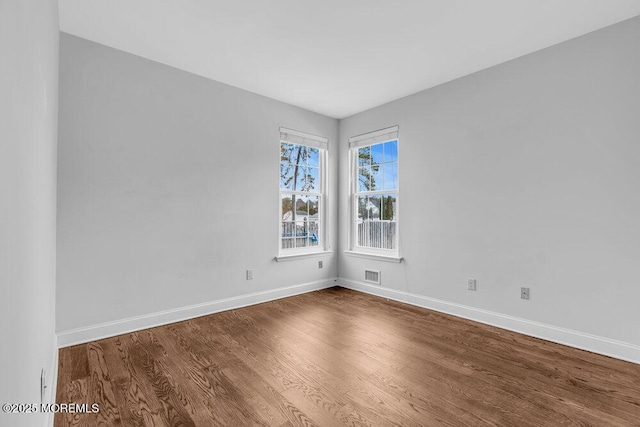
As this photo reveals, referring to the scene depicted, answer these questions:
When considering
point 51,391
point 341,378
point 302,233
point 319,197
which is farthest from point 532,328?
point 51,391

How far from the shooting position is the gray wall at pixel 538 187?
2.41 m

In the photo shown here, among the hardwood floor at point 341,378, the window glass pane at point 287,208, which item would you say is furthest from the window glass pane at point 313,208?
the hardwood floor at point 341,378

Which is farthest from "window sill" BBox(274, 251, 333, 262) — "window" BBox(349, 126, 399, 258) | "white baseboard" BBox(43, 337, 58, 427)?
"white baseboard" BBox(43, 337, 58, 427)

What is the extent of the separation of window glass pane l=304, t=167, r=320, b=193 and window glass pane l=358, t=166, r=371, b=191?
631 millimetres

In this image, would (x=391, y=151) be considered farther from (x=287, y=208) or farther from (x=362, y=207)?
(x=287, y=208)

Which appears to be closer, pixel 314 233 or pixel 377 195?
pixel 377 195

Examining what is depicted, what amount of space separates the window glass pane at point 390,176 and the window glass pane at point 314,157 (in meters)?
1.00

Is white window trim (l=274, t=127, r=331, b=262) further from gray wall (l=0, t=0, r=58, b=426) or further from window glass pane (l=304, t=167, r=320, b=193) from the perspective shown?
gray wall (l=0, t=0, r=58, b=426)

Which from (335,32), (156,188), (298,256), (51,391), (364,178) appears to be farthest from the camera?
(364,178)

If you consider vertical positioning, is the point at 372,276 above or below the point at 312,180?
below

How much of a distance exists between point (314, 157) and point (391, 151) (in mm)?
1135

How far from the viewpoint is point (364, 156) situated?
4.48 m

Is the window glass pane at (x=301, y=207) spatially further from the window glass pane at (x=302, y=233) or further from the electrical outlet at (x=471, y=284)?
the electrical outlet at (x=471, y=284)

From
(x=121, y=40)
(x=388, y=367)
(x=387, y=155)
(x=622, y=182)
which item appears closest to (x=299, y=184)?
(x=387, y=155)
